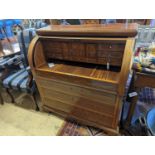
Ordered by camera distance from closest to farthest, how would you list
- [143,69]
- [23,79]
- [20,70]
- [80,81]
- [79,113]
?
[143,69], [80,81], [79,113], [23,79], [20,70]

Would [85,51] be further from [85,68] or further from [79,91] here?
[79,91]

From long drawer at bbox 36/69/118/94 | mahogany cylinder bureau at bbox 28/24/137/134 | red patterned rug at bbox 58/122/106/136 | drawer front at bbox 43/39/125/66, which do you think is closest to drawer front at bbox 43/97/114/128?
mahogany cylinder bureau at bbox 28/24/137/134

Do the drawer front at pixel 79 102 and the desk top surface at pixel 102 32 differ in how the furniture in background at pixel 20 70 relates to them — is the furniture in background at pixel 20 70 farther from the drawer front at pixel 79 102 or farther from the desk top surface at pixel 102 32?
the desk top surface at pixel 102 32

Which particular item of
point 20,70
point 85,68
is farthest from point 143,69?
point 20,70

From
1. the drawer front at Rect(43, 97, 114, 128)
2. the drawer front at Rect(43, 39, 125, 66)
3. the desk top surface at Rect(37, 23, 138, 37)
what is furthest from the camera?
the drawer front at Rect(43, 97, 114, 128)

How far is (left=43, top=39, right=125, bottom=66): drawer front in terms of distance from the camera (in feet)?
3.62

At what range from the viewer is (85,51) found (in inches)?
48.3

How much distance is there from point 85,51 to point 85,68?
0.19 m

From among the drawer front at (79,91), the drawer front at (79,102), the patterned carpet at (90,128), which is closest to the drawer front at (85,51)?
the drawer front at (79,91)

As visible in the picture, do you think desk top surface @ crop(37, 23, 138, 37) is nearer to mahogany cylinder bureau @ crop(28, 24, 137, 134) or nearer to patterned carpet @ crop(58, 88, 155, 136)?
mahogany cylinder bureau @ crop(28, 24, 137, 134)

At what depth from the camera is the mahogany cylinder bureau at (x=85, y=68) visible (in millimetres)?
1043

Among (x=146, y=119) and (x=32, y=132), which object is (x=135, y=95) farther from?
(x=32, y=132)

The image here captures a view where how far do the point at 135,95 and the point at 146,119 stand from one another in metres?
0.34
